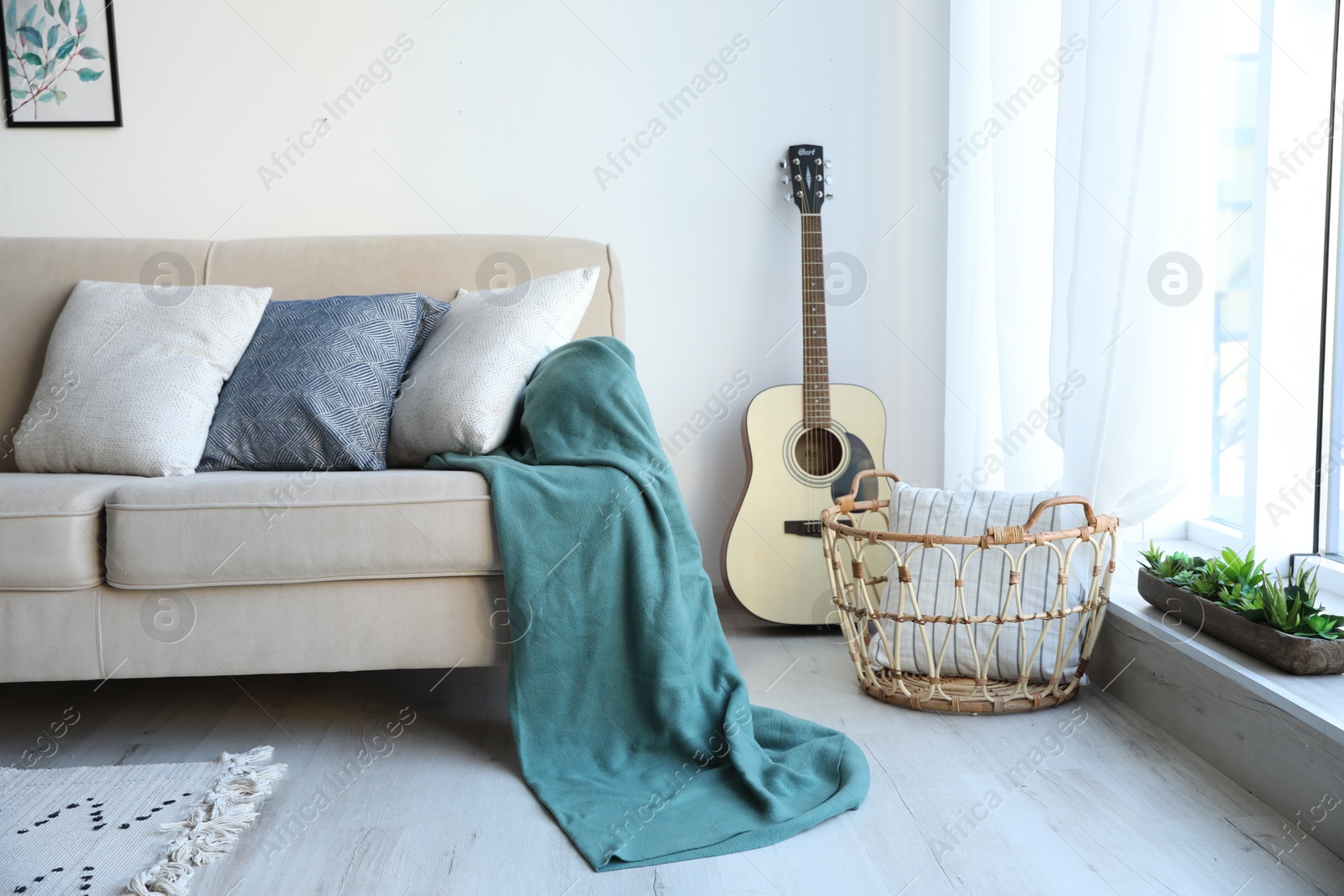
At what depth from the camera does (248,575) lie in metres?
1.46

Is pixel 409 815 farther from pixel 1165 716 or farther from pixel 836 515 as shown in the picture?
pixel 1165 716

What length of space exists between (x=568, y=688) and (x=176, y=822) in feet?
1.82

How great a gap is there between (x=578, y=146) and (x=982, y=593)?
1.44m

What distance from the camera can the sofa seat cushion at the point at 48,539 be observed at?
1438 mm

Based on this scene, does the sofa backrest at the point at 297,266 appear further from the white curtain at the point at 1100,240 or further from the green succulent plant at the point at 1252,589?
the green succulent plant at the point at 1252,589

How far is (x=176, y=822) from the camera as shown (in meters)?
1.30

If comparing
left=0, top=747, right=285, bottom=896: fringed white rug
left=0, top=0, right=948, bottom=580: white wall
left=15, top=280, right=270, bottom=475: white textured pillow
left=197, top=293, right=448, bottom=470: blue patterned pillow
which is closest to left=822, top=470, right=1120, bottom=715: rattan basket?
left=0, top=0, right=948, bottom=580: white wall

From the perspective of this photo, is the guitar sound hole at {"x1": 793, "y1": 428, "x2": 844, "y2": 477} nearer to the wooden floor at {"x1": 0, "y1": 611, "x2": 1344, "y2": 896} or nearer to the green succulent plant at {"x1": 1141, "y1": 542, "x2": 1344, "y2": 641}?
the wooden floor at {"x1": 0, "y1": 611, "x2": 1344, "y2": 896}

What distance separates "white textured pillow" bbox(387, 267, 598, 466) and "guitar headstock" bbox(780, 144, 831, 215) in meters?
0.65

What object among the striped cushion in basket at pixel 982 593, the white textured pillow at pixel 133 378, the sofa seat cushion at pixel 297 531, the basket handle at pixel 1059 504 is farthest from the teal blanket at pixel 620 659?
the white textured pillow at pixel 133 378

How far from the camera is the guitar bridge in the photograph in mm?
2191

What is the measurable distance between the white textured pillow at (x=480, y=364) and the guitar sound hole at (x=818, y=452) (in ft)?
2.02

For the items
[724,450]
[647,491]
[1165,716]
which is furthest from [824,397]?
[1165,716]

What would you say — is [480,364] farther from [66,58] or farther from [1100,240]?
[66,58]
